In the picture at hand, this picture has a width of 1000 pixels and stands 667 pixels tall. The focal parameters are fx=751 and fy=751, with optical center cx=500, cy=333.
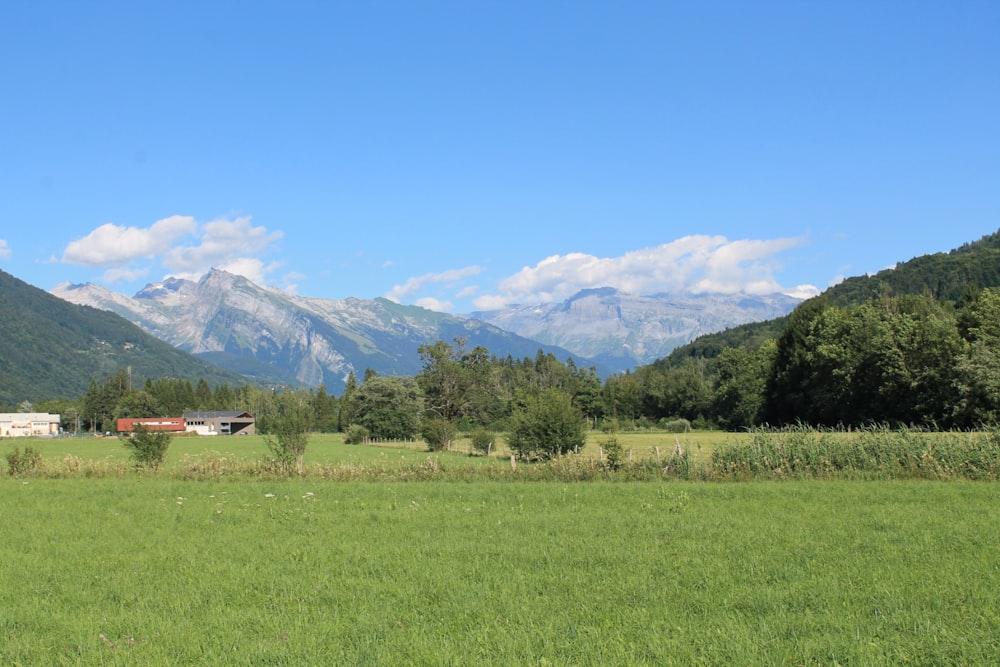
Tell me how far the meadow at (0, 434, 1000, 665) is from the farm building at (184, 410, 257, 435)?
134443 millimetres

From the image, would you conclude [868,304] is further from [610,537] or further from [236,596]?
[236,596]

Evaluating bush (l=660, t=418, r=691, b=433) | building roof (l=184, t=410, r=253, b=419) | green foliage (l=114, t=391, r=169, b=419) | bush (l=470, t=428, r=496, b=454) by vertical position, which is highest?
green foliage (l=114, t=391, r=169, b=419)

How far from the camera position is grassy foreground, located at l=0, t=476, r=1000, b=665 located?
901 centimetres

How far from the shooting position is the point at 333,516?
18625 mm

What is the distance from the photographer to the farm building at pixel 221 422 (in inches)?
5817

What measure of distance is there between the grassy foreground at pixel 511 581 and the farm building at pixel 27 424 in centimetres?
16309

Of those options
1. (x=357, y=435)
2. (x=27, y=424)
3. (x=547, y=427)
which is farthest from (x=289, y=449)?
(x=27, y=424)

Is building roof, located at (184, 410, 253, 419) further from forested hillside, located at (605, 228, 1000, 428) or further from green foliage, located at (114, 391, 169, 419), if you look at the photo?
forested hillside, located at (605, 228, 1000, 428)

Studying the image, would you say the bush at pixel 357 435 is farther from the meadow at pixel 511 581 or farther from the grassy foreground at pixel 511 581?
the grassy foreground at pixel 511 581

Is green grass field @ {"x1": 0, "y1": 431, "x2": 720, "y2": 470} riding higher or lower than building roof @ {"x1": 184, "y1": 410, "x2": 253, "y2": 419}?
lower

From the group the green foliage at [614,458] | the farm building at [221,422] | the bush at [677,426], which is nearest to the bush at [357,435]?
the bush at [677,426]

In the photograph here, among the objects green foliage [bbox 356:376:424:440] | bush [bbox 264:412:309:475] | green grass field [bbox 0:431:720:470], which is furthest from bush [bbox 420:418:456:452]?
bush [bbox 264:412:309:475]

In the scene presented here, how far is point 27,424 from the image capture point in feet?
551

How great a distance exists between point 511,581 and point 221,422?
5904 inches
